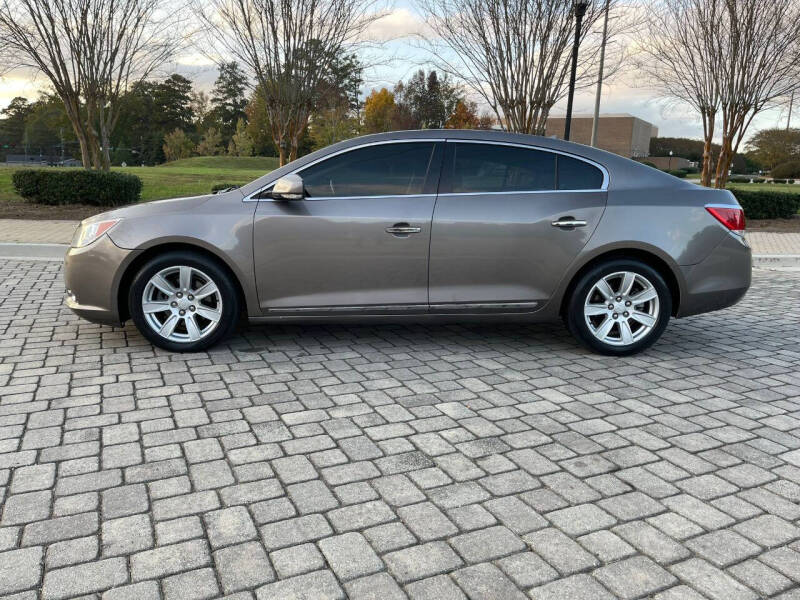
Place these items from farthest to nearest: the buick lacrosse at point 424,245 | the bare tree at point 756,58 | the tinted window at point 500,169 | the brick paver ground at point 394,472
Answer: the bare tree at point 756,58 → the tinted window at point 500,169 → the buick lacrosse at point 424,245 → the brick paver ground at point 394,472

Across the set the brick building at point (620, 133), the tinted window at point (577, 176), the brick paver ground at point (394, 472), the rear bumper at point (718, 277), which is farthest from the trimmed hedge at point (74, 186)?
the brick building at point (620, 133)

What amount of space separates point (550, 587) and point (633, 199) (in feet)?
11.7

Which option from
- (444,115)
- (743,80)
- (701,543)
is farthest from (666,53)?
(444,115)

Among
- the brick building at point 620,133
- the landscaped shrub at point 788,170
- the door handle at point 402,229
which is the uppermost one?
the brick building at point 620,133

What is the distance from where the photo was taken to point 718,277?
5277 mm

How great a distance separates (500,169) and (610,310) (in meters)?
1.40

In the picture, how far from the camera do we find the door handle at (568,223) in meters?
5.09

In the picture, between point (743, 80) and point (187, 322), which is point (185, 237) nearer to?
point (187, 322)

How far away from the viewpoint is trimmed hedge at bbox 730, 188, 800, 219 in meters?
17.2

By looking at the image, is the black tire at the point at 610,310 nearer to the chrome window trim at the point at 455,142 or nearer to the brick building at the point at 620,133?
the chrome window trim at the point at 455,142

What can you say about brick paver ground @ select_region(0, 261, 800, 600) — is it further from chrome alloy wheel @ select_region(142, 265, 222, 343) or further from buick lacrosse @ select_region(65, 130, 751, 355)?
buick lacrosse @ select_region(65, 130, 751, 355)

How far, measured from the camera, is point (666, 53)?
15.3 meters

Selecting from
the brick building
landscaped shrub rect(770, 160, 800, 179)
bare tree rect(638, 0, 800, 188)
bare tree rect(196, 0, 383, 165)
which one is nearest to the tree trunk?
bare tree rect(638, 0, 800, 188)

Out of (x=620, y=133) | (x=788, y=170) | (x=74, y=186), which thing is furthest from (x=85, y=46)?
(x=620, y=133)
